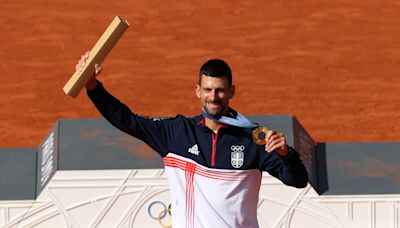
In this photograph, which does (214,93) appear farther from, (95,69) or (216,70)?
(95,69)

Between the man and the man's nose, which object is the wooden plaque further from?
the man's nose

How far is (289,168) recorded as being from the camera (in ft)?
18.7

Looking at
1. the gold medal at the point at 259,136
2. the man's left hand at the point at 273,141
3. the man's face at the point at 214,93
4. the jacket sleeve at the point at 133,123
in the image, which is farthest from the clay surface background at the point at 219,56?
the man's left hand at the point at 273,141

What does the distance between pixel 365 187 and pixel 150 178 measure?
2320 millimetres

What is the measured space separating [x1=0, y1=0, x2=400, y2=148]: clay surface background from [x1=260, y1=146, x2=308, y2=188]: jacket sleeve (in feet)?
31.6

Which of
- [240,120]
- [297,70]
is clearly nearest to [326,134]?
[297,70]

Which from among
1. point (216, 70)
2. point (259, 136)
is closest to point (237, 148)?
point (259, 136)

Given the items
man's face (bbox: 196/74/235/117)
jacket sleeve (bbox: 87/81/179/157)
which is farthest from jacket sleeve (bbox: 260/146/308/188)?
jacket sleeve (bbox: 87/81/179/157)

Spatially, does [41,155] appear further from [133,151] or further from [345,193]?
[345,193]

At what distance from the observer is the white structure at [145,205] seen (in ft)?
39.6

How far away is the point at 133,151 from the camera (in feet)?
40.0

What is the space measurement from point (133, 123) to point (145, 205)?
600cm

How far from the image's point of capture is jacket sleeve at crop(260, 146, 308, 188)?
5.69m

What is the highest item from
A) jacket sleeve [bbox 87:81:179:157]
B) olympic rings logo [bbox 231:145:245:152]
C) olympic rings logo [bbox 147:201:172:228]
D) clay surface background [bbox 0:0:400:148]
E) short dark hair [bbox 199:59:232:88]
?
clay surface background [bbox 0:0:400:148]
